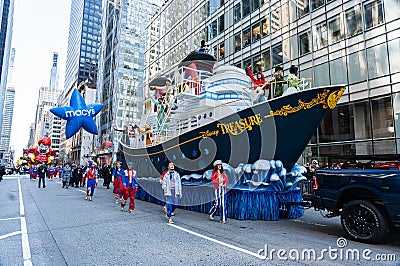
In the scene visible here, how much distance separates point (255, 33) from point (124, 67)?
128 ft

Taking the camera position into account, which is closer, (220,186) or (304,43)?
(220,186)

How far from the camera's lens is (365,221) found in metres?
5.36

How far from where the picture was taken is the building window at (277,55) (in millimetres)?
22422

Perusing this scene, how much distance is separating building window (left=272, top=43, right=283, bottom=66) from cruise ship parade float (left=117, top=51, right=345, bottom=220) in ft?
41.8

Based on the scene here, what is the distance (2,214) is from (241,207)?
740 cm

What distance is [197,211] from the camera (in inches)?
371

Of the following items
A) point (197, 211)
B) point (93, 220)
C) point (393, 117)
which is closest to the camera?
point (93, 220)

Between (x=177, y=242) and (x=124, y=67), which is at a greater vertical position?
(x=124, y=67)

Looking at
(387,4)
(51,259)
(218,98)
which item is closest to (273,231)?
(51,259)

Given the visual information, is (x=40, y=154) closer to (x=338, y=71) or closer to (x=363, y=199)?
(x=338, y=71)

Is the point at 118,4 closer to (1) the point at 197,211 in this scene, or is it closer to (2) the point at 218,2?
(2) the point at 218,2

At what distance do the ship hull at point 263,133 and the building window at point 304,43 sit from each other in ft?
50.7

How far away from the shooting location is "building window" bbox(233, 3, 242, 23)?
26547mm

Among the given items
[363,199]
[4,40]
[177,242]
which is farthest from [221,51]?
[4,40]
